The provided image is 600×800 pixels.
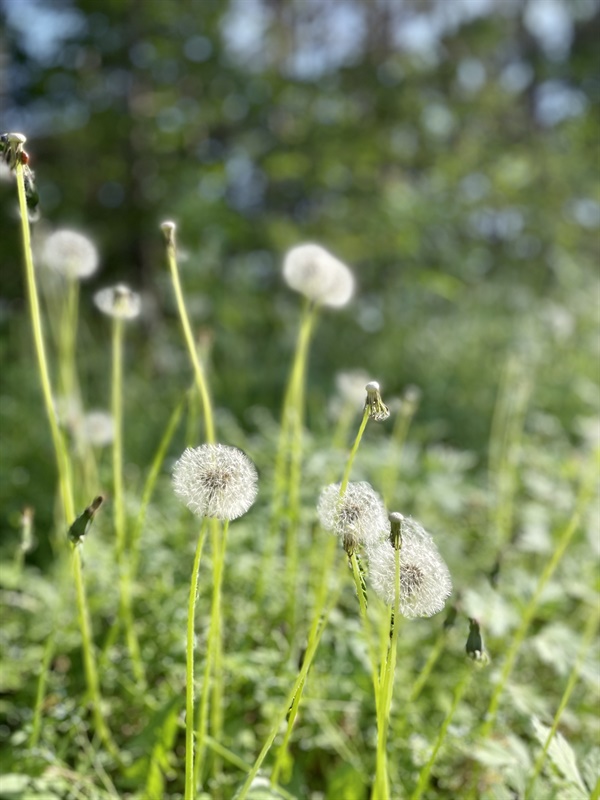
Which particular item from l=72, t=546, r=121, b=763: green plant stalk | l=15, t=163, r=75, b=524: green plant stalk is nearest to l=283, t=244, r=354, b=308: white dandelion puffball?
l=15, t=163, r=75, b=524: green plant stalk

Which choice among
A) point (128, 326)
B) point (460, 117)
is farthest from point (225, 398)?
point (460, 117)

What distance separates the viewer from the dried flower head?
2.43ft

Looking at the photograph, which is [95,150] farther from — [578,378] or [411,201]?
[578,378]

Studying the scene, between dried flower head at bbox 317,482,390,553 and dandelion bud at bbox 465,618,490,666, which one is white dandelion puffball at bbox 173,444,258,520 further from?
dandelion bud at bbox 465,618,490,666

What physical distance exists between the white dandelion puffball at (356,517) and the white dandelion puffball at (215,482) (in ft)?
0.29

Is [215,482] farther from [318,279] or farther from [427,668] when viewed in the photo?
[318,279]

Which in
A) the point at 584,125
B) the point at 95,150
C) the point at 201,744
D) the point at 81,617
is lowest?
the point at 201,744

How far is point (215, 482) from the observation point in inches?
30.5

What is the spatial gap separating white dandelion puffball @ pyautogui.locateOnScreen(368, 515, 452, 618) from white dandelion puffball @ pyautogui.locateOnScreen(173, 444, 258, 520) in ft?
0.48

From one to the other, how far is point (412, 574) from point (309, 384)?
319 centimetres

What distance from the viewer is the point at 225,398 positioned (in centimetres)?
Result: 374

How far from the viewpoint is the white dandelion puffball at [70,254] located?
4.43 ft

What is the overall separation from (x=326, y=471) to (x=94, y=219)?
11.5 feet

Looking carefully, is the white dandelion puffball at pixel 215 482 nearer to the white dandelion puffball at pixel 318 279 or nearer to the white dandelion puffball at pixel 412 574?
the white dandelion puffball at pixel 412 574
